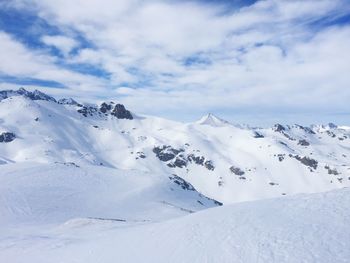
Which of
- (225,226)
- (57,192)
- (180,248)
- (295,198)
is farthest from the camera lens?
(57,192)

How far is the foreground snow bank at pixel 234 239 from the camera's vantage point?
20.1 meters

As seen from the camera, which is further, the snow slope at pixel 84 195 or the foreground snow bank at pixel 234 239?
the snow slope at pixel 84 195

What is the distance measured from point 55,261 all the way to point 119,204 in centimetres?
5301

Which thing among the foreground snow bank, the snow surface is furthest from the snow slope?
the foreground snow bank

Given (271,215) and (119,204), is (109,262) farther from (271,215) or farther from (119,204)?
(119,204)

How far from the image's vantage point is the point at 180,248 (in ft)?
75.6

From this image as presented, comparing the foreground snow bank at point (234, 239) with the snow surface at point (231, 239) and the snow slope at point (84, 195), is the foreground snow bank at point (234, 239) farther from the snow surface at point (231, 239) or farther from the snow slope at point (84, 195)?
the snow slope at point (84, 195)

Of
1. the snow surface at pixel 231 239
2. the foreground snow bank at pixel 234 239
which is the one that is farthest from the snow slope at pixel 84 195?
the foreground snow bank at pixel 234 239

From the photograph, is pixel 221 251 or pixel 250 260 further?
pixel 221 251

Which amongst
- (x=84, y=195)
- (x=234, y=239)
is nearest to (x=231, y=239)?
(x=234, y=239)

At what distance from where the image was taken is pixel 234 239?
73.4 feet

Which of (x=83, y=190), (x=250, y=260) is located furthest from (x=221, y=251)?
(x=83, y=190)

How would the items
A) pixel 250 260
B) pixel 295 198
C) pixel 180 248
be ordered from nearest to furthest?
1. pixel 250 260
2. pixel 180 248
3. pixel 295 198

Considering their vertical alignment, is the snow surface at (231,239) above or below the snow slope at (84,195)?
above
